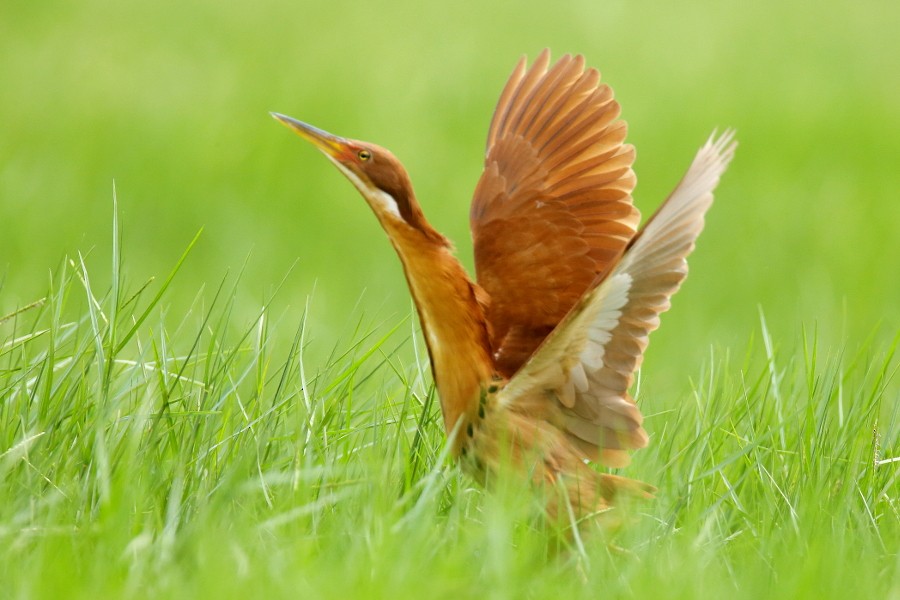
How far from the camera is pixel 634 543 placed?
3.20 metres

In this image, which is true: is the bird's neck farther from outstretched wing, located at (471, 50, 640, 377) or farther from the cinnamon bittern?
outstretched wing, located at (471, 50, 640, 377)

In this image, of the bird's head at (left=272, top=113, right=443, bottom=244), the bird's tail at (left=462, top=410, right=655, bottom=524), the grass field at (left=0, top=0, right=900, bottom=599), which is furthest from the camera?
the bird's head at (left=272, top=113, right=443, bottom=244)

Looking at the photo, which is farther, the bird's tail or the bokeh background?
the bokeh background

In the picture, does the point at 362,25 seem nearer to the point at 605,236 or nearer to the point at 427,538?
the point at 605,236

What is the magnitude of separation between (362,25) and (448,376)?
934cm

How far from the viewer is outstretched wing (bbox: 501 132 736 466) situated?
3115 millimetres

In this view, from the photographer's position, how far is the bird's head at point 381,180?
350 centimetres

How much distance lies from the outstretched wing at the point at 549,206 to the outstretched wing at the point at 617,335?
0.25 meters

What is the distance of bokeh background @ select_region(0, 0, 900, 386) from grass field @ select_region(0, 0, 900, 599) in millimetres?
33

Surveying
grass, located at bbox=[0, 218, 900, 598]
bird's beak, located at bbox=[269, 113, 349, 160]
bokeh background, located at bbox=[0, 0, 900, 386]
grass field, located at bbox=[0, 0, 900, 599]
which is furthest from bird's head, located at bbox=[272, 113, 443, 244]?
bokeh background, located at bbox=[0, 0, 900, 386]

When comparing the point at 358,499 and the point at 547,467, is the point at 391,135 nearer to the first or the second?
the point at 547,467

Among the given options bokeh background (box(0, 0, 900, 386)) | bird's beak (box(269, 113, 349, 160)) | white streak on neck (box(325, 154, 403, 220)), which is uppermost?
bird's beak (box(269, 113, 349, 160))

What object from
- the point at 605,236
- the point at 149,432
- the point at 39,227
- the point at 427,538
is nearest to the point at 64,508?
the point at 149,432

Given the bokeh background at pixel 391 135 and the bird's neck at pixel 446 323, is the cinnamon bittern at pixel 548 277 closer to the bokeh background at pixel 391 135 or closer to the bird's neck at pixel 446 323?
the bird's neck at pixel 446 323
